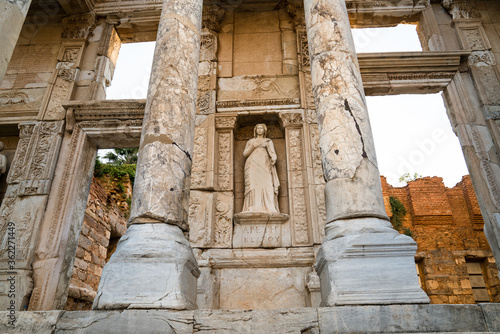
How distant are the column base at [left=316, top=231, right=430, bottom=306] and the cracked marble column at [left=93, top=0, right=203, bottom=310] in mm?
1450

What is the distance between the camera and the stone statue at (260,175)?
694 centimetres

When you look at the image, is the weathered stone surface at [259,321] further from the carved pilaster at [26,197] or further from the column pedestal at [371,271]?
the carved pilaster at [26,197]

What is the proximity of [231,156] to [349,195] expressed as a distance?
380cm

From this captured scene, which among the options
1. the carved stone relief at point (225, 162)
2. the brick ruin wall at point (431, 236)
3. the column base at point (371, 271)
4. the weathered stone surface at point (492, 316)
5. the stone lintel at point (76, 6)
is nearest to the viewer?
the weathered stone surface at point (492, 316)

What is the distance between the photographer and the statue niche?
6719mm

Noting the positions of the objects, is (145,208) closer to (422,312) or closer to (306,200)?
(422,312)

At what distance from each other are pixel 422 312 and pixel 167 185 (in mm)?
2854

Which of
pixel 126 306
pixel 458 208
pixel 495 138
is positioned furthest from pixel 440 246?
pixel 126 306

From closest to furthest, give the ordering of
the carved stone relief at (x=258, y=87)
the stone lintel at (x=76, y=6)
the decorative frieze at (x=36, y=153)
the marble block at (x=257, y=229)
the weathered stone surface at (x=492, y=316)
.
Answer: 1. the weathered stone surface at (x=492, y=316)
2. the marble block at (x=257, y=229)
3. the decorative frieze at (x=36, y=153)
4. the carved stone relief at (x=258, y=87)
5. the stone lintel at (x=76, y=6)

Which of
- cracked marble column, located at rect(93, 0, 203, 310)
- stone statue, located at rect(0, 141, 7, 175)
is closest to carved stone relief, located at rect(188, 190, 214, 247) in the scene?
cracked marble column, located at rect(93, 0, 203, 310)

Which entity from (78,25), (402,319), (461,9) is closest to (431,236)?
(461,9)

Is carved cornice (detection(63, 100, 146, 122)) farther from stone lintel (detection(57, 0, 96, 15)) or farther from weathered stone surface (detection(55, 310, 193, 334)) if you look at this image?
weathered stone surface (detection(55, 310, 193, 334))

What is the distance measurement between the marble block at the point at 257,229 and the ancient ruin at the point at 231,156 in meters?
0.04

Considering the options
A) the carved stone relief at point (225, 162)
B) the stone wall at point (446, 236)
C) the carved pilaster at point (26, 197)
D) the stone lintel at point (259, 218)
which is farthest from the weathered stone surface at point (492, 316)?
the stone wall at point (446, 236)
